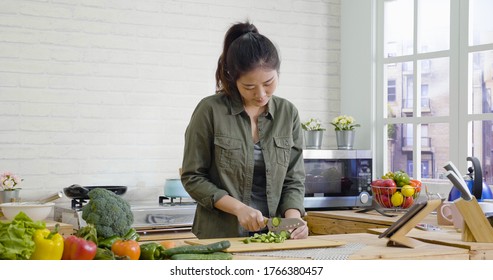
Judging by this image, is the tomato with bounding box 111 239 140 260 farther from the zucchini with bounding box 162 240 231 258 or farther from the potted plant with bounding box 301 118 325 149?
the potted plant with bounding box 301 118 325 149

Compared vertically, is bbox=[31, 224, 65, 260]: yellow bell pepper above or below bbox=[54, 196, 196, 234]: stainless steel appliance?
above

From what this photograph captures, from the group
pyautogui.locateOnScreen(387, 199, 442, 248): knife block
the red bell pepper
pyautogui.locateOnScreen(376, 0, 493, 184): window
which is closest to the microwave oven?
pyautogui.locateOnScreen(376, 0, 493, 184): window

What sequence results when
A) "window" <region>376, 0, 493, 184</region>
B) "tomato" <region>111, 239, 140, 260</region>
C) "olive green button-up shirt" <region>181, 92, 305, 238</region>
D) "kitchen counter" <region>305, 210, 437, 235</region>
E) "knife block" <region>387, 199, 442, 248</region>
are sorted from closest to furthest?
"tomato" <region>111, 239, 140, 260</region> → "knife block" <region>387, 199, 442, 248</region> → "olive green button-up shirt" <region>181, 92, 305, 238</region> → "kitchen counter" <region>305, 210, 437, 235</region> → "window" <region>376, 0, 493, 184</region>

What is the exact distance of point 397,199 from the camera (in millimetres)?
4672

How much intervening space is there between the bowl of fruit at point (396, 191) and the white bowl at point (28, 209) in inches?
82.1

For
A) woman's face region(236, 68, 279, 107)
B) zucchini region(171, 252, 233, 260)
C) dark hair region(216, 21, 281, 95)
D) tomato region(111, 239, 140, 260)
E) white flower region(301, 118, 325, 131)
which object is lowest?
zucchini region(171, 252, 233, 260)

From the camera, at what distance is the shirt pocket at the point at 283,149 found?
324 cm

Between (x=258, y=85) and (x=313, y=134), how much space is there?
249 cm

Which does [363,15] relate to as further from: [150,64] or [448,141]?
[150,64]

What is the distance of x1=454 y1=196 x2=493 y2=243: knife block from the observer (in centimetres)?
292

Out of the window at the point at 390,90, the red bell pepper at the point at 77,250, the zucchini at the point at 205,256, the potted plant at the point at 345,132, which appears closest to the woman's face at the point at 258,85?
the zucchini at the point at 205,256

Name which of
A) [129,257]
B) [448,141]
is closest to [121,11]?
[448,141]

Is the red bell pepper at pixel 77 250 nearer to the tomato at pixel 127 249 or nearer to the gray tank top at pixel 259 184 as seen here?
the tomato at pixel 127 249

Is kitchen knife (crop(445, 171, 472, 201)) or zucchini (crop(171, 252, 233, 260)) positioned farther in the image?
kitchen knife (crop(445, 171, 472, 201))
